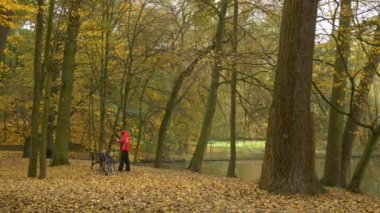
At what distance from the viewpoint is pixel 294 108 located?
9.33 meters

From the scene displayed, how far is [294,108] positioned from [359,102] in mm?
5141

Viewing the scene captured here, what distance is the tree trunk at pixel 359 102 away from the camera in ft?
41.2

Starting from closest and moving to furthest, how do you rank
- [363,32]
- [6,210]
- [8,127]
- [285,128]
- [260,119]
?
1. [6,210]
2. [285,128]
3. [363,32]
4. [260,119]
5. [8,127]

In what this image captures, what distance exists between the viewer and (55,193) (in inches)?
381

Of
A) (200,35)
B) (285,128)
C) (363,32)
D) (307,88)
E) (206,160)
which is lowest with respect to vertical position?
(206,160)

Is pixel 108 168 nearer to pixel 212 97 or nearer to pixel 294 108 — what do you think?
pixel 212 97

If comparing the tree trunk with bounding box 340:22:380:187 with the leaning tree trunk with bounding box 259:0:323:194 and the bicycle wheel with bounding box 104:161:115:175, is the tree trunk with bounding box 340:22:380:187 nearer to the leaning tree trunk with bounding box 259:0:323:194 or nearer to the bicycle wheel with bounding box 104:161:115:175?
the leaning tree trunk with bounding box 259:0:323:194

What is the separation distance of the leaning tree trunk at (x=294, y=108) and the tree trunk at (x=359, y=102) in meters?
3.29

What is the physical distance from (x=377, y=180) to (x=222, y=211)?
21447 mm

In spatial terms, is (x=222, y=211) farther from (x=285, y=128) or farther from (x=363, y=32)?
(x=363, y=32)

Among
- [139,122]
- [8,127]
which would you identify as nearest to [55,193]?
[139,122]

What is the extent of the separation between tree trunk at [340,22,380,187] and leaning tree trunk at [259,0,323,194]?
3295 mm

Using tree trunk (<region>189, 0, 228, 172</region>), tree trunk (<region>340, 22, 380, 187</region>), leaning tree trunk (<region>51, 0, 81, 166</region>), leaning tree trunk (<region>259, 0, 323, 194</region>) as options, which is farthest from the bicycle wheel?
tree trunk (<region>340, 22, 380, 187</region>)

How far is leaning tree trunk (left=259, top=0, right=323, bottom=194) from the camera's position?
934 centimetres
